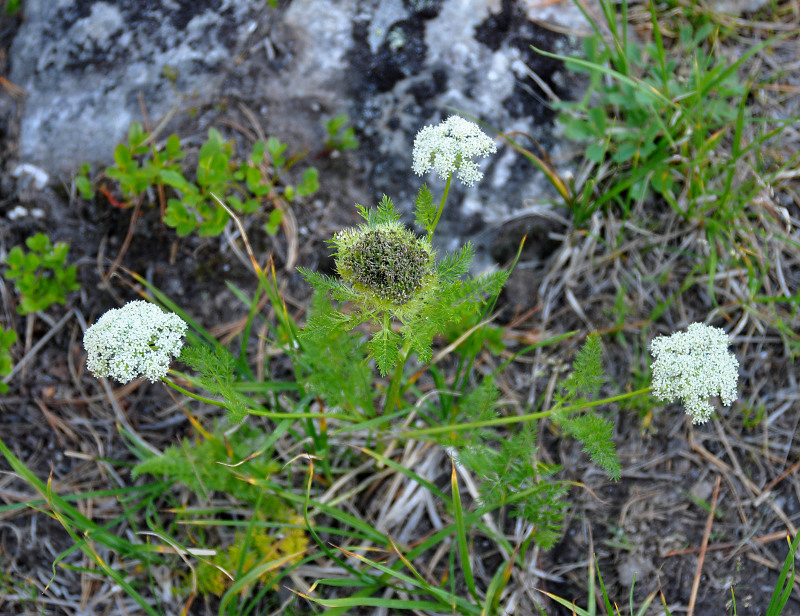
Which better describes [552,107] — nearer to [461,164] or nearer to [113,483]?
[461,164]

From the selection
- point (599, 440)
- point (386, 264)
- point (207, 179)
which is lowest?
point (599, 440)

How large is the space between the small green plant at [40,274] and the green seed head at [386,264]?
215cm

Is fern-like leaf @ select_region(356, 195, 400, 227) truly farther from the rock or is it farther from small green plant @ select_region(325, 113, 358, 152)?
the rock

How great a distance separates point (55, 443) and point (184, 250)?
59.2 inches

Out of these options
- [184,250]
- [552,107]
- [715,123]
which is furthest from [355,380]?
[715,123]

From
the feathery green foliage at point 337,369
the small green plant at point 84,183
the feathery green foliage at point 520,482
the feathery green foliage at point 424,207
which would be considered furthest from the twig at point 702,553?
the small green plant at point 84,183

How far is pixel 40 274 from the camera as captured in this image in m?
3.67

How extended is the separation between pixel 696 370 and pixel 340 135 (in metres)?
2.67

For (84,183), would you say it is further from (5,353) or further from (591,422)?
(591,422)

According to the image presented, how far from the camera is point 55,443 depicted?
3715 mm

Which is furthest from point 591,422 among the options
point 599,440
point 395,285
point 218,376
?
point 218,376

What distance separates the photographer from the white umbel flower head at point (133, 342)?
2.42 metres

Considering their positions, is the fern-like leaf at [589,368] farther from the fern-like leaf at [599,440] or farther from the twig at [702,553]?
the twig at [702,553]

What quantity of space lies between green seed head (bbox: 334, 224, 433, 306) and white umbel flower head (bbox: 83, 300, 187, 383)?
0.81 metres
